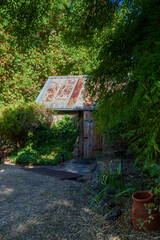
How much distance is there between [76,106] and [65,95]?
3.80 feet

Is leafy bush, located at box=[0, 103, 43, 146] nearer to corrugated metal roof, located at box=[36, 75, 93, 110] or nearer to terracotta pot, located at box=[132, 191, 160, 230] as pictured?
corrugated metal roof, located at box=[36, 75, 93, 110]

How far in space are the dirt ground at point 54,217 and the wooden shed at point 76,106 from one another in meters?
4.14

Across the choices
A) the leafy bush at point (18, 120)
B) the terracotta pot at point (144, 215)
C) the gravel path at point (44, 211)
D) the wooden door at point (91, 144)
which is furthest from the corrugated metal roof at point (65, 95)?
the terracotta pot at point (144, 215)

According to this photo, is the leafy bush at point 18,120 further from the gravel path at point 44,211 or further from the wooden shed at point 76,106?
the gravel path at point 44,211

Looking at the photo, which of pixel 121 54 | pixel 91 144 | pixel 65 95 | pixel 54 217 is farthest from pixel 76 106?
pixel 54 217

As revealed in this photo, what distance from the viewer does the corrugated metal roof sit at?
30.4 feet

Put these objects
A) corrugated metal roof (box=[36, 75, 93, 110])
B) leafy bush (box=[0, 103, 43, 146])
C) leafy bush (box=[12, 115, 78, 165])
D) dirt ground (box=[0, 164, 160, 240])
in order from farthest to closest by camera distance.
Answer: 1. corrugated metal roof (box=[36, 75, 93, 110])
2. leafy bush (box=[12, 115, 78, 165])
3. leafy bush (box=[0, 103, 43, 146])
4. dirt ground (box=[0, 164, 160, 240])

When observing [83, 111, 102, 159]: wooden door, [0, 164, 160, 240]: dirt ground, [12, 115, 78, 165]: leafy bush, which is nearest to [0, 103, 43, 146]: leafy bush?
[12, 115, 78, 165]: leafy bush

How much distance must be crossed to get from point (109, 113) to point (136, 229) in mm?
1725

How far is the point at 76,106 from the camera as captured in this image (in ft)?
30.1

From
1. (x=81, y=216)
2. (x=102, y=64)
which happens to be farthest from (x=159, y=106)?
(x=81, y=216)

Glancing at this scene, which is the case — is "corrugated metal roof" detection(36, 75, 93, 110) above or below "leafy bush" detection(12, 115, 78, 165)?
above

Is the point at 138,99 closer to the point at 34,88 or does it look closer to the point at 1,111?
the point at 1,111

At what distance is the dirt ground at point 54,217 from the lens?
265 cm
